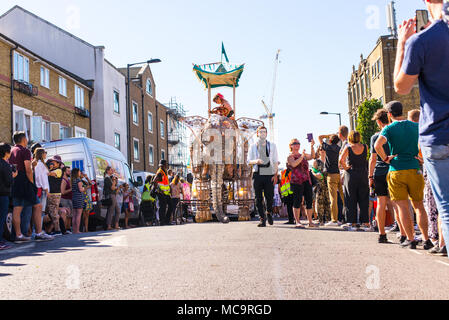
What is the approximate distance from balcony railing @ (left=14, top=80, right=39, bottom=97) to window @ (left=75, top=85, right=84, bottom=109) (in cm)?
549

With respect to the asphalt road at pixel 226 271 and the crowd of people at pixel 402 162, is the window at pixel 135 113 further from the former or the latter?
the asphalt road at pixel 226 271

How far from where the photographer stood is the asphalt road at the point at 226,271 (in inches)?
155

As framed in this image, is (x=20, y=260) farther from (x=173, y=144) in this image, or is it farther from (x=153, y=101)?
(x=173, y=144)

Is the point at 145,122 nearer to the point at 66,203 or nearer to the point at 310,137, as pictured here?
the point at 66,203

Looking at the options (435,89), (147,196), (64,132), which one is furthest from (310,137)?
(64,132)

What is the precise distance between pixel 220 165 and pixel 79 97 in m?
18.6

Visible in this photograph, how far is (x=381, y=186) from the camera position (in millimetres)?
7543

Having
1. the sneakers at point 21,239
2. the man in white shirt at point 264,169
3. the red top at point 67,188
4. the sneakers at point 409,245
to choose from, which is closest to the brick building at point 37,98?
the red top at point 67,188

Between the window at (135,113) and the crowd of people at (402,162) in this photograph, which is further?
the window at (135,113)

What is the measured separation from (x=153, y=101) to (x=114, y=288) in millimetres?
40870

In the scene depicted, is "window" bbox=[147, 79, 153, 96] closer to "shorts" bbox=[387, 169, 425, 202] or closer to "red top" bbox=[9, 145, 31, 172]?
"red top" bbox=[9, 145, 31, 172]

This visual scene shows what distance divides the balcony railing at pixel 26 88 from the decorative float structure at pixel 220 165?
36.5ft
